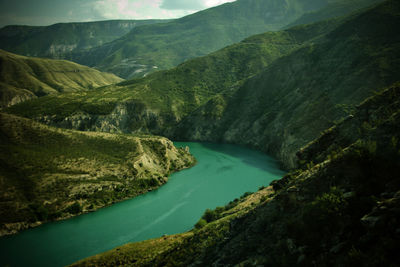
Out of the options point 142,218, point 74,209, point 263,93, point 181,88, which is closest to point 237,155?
point 263,93

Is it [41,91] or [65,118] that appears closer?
[65,118]

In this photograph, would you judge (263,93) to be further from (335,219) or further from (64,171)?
(335,219)

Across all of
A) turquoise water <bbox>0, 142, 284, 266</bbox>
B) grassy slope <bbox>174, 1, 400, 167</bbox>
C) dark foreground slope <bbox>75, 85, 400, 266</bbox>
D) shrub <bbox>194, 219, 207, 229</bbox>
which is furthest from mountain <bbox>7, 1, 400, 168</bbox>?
dark foreground slope <bbox>75, 85, 400, 266</bbox>

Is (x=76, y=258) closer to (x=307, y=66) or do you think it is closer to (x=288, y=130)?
(x=288, y=130)

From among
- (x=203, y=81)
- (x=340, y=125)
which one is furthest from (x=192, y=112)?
(x=340, y=125)

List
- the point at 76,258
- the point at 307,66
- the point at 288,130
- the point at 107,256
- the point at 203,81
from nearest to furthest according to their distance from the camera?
1. the point at 107,256
2. the point at 76,258
3. the point at 288,130
4. the point at 307,66
5. the point at 203,81
